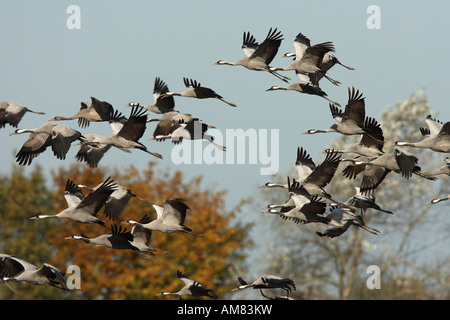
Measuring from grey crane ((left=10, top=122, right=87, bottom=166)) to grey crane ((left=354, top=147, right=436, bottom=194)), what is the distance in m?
5.61

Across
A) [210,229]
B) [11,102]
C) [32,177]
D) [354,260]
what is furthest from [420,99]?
[11,102]

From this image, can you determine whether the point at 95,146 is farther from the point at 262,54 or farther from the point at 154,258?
the point at 154,258

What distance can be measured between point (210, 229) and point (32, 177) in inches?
364

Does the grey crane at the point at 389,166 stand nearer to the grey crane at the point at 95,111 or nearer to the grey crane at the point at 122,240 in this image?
the grey crane at the point at 122,240

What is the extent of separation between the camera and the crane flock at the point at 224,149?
1395 cm

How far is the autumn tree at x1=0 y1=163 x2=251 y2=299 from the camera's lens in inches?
1131

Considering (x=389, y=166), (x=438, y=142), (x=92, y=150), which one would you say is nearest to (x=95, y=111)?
(x=92, y=150)

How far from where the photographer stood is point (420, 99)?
34.3 m

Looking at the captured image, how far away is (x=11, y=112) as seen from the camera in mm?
16594

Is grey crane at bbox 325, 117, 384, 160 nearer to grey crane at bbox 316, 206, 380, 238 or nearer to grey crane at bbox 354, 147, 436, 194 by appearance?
grey crane at bbox 354, 147, 436, 194

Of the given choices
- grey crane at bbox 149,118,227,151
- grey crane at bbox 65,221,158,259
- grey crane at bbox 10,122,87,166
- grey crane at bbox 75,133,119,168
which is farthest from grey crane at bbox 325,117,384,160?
grey crane at bbox 10,122,87,166

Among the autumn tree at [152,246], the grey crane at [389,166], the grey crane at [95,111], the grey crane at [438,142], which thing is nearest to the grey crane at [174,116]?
the grey crane at [95,111]

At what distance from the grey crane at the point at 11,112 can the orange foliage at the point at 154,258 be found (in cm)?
1187
